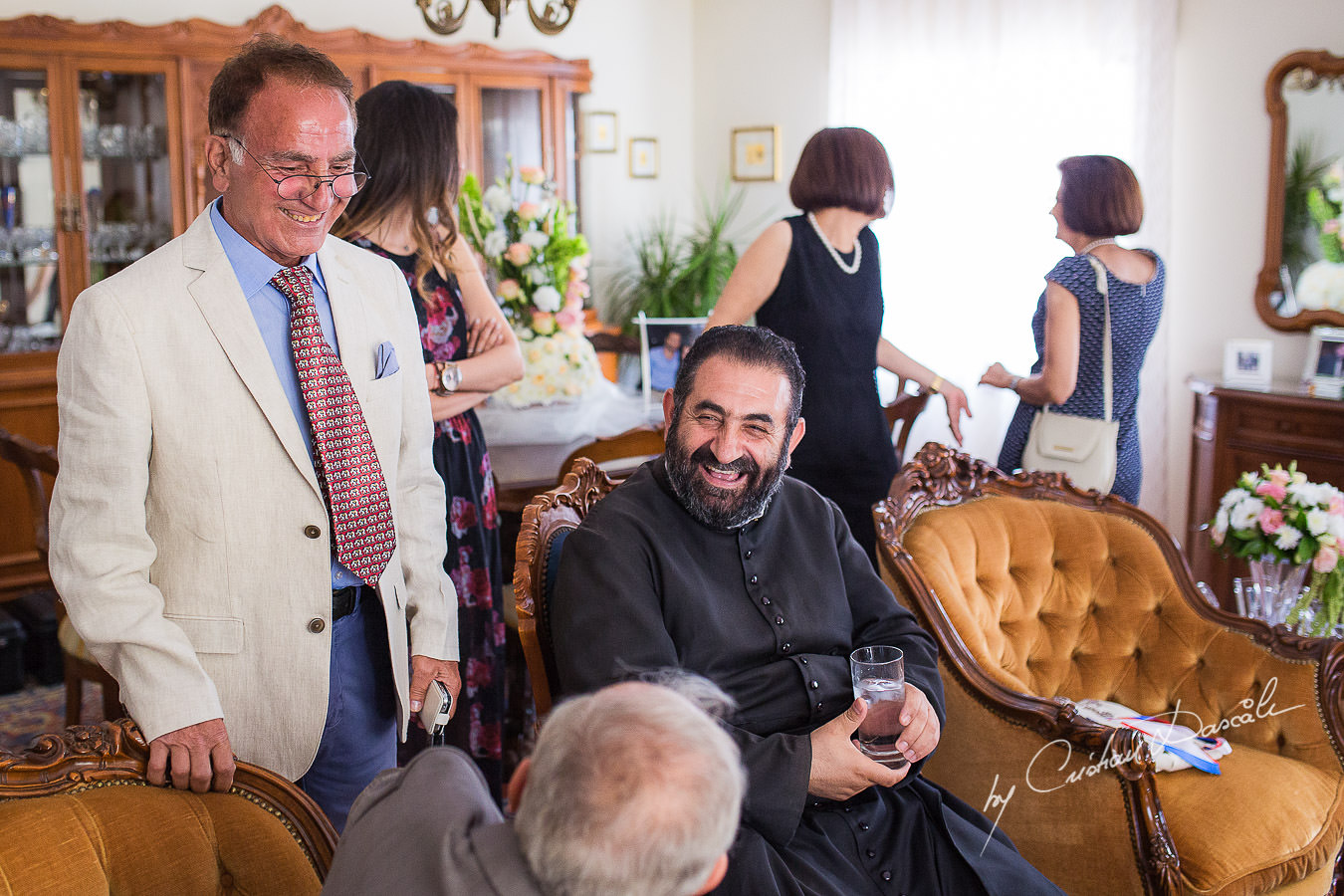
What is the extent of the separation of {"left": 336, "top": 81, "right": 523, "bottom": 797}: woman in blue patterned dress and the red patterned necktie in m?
0.65

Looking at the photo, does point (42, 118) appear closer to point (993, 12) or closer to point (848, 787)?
point (993, 12)

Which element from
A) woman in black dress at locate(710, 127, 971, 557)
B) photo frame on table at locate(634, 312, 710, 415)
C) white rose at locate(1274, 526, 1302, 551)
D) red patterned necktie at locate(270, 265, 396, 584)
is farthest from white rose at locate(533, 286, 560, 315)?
white rose at locate(1274, 526, 1302, 551)

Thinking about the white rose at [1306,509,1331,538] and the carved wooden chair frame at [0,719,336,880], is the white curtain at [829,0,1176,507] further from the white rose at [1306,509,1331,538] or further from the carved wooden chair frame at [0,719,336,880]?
the carved wooden chair frame at [0,719,336,880]

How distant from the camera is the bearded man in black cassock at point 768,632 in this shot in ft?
5.56

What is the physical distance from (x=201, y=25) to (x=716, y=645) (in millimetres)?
4524

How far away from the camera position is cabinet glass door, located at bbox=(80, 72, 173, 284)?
5113 mm

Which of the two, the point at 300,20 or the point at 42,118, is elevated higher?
the point at 300,20

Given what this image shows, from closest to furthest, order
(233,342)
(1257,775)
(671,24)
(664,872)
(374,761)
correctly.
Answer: (664,872)
(233,342)
(374,761)
(1257,775)
(671,24)

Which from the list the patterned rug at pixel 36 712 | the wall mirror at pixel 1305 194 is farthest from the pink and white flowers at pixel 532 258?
the wall mirror at pixel 1305 194

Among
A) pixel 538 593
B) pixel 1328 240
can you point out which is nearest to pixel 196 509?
pixel 538 593

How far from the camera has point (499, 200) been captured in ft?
12.3

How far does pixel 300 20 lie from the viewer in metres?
5.56

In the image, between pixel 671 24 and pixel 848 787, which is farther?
pixel 671 24

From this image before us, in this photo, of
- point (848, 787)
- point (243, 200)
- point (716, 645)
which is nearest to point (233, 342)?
point (243, 200)
